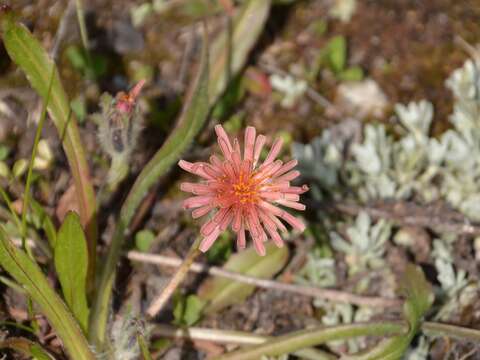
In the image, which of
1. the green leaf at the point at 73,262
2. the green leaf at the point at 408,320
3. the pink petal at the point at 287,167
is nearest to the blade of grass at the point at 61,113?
the green leaf at the point at 73,262

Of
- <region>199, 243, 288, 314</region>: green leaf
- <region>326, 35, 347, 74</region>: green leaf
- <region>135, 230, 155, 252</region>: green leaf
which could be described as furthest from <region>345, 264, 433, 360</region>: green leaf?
<region>326, 35, 347, 74</region>: green leaf

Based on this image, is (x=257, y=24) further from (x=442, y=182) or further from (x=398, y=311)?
(x=398, y=311)

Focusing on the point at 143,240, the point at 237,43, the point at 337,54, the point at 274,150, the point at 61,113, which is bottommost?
the point at 274,150

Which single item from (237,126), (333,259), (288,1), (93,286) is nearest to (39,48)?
(93,286)

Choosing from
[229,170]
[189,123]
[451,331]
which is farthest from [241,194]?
[451,331]

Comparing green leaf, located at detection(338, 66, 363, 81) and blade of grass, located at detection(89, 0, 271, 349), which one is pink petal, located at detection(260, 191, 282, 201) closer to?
blade of grass, located at detection(89, 0, 271, 349)

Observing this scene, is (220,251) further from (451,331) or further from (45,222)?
(451,331)
